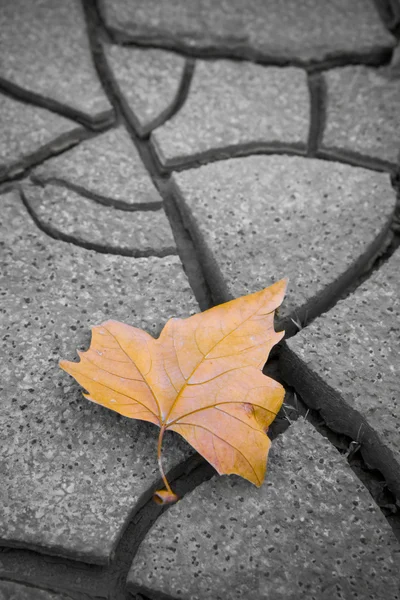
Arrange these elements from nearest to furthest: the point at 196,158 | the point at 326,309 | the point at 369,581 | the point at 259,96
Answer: the point at 369,581 < the point at 326,309 < the point at 196,158 < the point at 259,96

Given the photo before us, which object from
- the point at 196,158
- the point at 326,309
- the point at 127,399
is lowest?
the point at 127,399

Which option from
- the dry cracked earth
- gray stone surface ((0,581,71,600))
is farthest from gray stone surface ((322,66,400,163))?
gray stone surface ((0,581,71,600))

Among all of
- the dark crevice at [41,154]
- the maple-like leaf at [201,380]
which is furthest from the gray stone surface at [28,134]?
the maple-like leaf at [201,380]

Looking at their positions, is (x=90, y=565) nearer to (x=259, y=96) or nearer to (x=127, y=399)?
(x=127, y=399)

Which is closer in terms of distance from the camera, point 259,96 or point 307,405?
point 307,405

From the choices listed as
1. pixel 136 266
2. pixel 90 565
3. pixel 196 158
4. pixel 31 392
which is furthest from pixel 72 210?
pixel 90 565

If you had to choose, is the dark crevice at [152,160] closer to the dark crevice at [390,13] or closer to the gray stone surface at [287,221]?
the gray stone surface at [287,221]

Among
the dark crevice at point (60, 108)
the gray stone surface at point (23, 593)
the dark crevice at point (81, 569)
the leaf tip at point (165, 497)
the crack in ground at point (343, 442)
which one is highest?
the dark crevice at point (60, 108)
